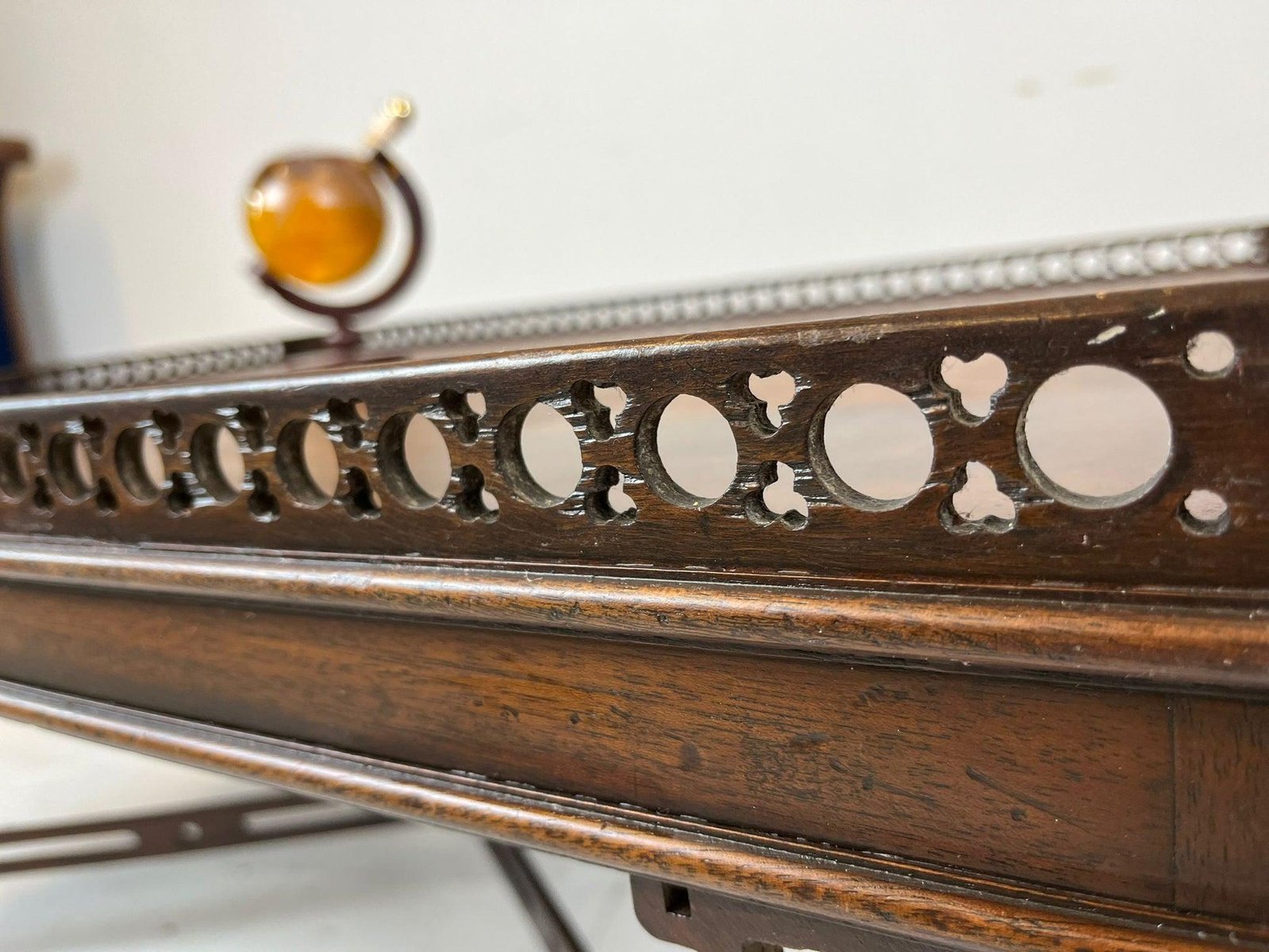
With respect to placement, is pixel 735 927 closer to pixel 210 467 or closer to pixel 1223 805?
pixel 1223 805

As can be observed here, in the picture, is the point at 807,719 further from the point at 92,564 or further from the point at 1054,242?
the point at 1054,242

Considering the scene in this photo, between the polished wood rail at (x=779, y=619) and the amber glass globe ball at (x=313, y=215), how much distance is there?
1.49ft

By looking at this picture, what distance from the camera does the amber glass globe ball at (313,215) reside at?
0.91 meters

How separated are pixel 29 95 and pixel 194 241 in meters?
0.50

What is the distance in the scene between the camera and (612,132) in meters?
1.53

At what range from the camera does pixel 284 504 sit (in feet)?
1.43

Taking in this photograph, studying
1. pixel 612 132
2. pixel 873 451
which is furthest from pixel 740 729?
pixel 612 132

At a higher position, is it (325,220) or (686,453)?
(325,220)

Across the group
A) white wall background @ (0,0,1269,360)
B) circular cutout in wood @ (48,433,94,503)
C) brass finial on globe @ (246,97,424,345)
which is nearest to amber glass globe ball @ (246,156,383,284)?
brass finial on globe @ (246,97,424,345)

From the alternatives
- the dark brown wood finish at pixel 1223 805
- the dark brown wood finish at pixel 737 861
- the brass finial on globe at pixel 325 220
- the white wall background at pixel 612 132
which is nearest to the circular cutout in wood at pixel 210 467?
the dark brown wood finish at pixel 737 861

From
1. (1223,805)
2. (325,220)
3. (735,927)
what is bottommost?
(735,927)

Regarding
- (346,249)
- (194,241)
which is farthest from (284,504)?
(194,241)

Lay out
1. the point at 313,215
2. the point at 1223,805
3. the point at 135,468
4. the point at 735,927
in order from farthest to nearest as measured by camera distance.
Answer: the point at 313,215 → the point at 135,468 → the point at 735,927 → the point at 1223,805

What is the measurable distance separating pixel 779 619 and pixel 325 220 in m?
0.74
